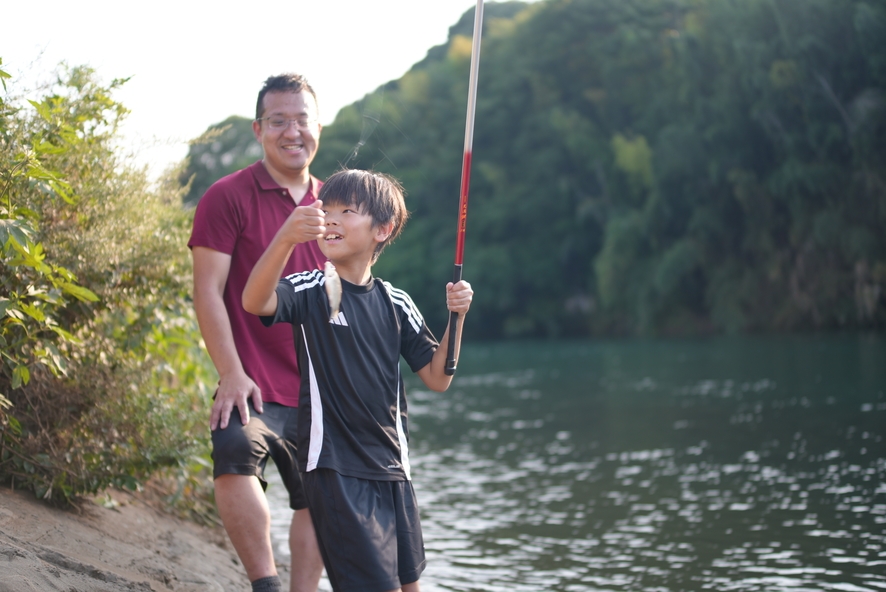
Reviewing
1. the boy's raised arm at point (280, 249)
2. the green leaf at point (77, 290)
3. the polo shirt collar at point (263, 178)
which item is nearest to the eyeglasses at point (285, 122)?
the polo shirt collar at point (263, 178)

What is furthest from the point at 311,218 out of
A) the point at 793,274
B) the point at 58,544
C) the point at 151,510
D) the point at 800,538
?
the point at 793,274

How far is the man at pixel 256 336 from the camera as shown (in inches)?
129

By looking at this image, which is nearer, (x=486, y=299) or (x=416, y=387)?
(x=416, y=387)

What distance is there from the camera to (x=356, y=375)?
296 cm

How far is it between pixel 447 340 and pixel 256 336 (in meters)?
0.84

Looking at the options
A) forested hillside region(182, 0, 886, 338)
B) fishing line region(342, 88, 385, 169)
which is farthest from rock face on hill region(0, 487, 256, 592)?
forested hillside region(182, 0, 886, 338)

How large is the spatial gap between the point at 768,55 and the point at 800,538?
24448mm

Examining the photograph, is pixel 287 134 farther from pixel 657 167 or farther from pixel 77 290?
pixel 657 167

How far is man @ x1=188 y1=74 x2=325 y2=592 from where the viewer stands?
3287mm

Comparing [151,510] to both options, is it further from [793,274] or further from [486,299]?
[486,299]

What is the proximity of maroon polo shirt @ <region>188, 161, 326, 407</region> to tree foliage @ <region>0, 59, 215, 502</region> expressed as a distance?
56cm

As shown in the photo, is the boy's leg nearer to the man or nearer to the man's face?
the man

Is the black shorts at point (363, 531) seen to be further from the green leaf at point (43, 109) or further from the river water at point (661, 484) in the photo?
the river water at point (661, 484)

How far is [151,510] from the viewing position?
489 centimetres
